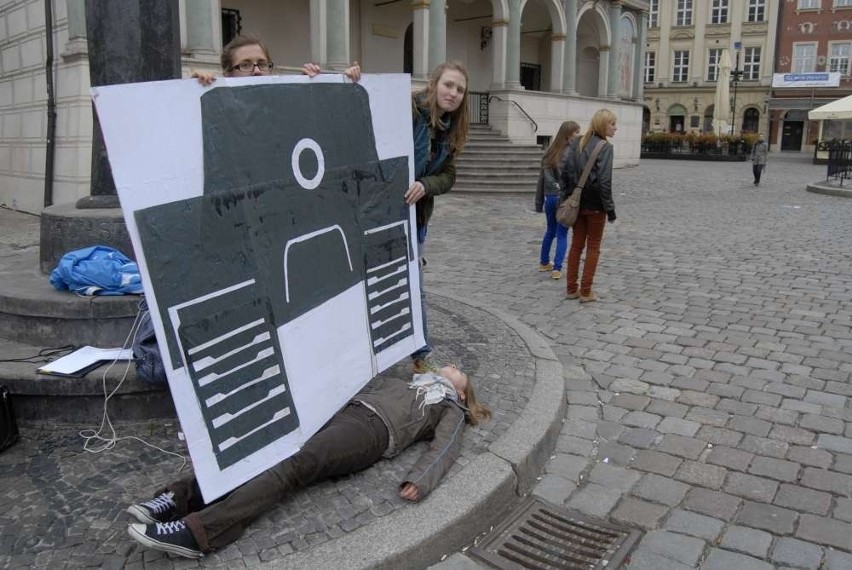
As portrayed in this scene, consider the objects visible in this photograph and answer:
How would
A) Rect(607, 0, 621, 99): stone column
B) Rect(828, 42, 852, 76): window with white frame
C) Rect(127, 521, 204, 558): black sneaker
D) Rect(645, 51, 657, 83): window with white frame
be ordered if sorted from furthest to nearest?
1. Rect(645, 51, 657, 83): window with white frame
2. Rect(828, 42, 852, 76): window with white frame
3. Rect(607, 0, 621, 99): stone column
4. Rect(127, 521, 204, 558): black sneaker

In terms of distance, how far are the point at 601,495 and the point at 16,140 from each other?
14900mm

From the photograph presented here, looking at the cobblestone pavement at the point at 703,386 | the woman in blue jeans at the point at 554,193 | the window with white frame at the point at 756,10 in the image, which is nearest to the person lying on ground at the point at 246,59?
the cobblestone pavement at the point at 703,386

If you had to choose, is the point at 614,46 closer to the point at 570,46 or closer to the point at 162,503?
the point at 570,46

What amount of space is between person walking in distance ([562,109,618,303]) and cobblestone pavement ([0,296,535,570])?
3.14 m

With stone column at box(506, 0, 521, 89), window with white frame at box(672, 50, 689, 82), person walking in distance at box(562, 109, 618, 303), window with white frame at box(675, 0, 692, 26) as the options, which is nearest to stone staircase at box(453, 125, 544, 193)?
stone column at box(506, 0, 521, 89)

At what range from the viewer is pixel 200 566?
104 inches

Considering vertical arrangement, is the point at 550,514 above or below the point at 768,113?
below

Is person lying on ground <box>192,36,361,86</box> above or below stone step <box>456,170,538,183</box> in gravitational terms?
above

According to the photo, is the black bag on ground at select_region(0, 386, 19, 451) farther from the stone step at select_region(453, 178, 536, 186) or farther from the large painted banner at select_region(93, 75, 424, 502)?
the stone step at select_region(453, 178, 536, 186)

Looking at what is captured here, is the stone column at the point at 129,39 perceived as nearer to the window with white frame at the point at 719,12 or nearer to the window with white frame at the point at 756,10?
the window with white frame at the point at 719,12

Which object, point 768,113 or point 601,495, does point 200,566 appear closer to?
point 601,495

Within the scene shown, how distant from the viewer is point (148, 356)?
3.50m

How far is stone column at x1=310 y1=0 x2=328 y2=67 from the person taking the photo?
1627 centimetres

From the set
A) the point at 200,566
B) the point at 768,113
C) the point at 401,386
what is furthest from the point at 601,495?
the point at 768,113
